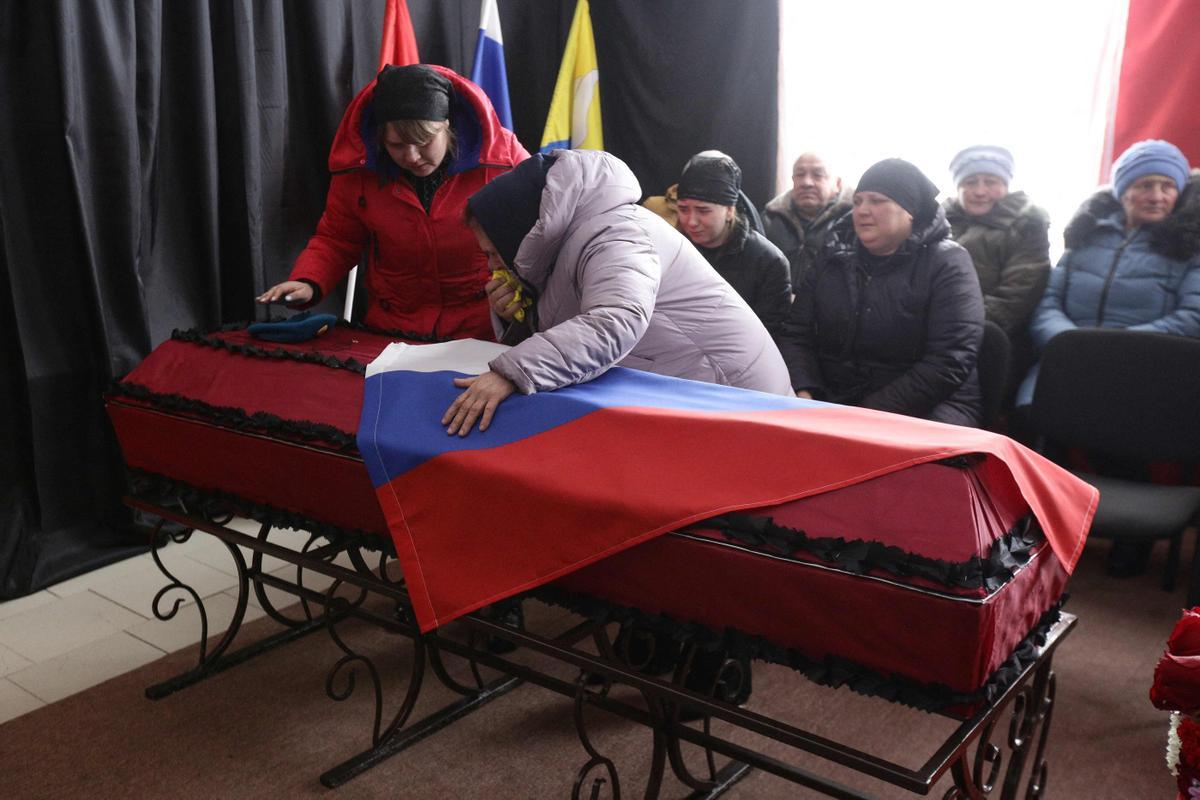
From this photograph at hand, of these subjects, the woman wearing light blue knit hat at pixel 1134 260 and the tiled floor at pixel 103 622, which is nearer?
the tiled floor at pixel 103 622

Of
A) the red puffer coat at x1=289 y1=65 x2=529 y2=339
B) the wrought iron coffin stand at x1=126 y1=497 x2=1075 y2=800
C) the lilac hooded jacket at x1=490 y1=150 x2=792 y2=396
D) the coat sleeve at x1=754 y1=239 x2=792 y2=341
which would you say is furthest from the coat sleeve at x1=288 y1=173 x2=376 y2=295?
the coat sleeve at x1=754 y1=239 x2=792 y2=341

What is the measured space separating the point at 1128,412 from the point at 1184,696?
5.52ft

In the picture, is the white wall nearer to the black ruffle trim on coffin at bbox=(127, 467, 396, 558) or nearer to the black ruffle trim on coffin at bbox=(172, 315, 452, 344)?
the black ruffle trim on coffin at bbox=(172, 315, 452, 344)

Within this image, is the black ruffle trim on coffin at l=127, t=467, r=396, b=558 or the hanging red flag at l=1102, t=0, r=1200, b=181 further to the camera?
the hanging red flag at l=1102, t=0, r=1200, b=181

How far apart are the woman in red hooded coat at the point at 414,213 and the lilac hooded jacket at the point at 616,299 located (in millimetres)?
630

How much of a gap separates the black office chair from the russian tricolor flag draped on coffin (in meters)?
1.18

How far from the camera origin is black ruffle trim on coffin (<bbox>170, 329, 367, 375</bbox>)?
5.87ft

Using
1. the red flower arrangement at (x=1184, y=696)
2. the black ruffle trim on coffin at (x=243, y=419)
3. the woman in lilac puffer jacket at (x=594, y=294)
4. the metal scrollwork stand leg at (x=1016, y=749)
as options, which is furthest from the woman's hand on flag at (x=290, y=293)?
the red flower arrangement at (x=1184, y=696)

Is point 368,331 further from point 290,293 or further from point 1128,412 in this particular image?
point 1128,412

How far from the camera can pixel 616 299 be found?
1555 millimetres

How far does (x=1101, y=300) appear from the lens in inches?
126


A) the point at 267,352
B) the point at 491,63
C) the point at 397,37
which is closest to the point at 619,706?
the point at 267,352

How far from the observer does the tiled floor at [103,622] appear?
2250 mm

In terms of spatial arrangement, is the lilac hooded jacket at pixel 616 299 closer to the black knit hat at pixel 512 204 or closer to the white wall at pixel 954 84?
the black knit hat at pixel 512 204
